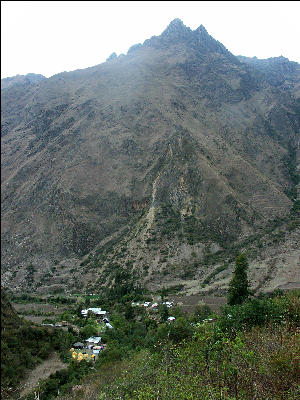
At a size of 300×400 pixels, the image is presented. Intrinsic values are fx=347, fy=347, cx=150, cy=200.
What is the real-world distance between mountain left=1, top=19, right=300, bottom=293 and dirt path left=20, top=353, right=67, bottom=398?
21.2m

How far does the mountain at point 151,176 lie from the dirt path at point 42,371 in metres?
21.2

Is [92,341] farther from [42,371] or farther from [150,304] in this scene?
[150,304]

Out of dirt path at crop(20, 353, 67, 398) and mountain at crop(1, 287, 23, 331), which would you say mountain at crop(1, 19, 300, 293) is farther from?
dirt path at crop(20, 353, 67, 398)

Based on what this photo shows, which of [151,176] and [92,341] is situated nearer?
[92,341]

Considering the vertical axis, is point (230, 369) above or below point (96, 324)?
above

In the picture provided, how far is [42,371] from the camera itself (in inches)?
875

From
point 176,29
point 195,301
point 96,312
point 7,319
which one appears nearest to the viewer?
point 7,319

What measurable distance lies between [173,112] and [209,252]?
37.2 meters

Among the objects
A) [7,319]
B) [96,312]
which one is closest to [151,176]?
[96,312]

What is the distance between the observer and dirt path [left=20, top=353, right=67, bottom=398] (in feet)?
65.0

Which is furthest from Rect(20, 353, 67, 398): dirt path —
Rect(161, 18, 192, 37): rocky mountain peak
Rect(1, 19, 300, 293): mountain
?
Rect(161, 18, 192, 37): rocky mountain peak

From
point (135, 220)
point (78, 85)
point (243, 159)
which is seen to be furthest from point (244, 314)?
point (78, 85)

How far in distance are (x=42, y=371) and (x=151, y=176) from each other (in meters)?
47.1

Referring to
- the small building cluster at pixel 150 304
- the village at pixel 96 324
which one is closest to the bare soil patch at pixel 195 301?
the small building cluster at pixel 150 304
